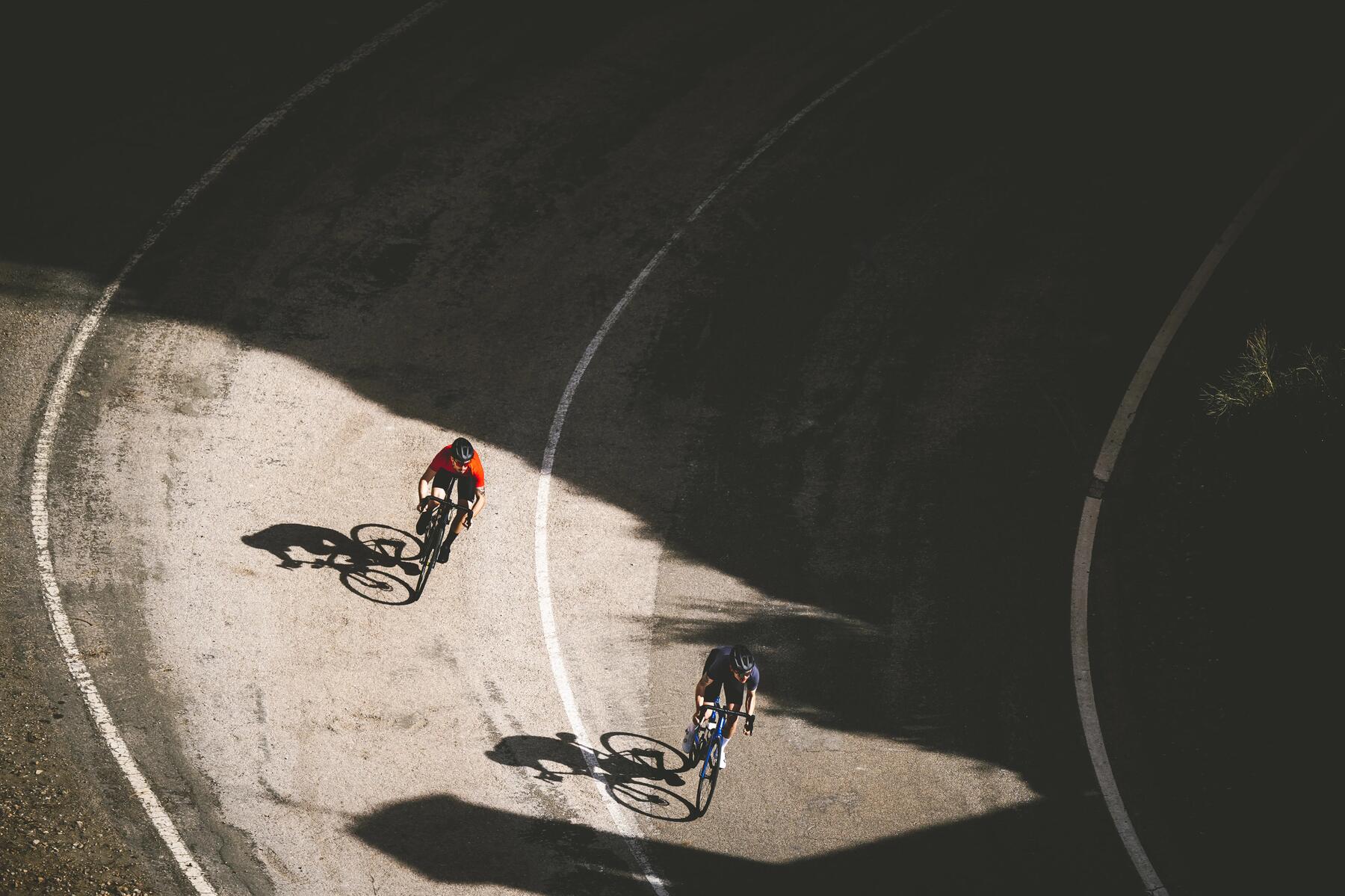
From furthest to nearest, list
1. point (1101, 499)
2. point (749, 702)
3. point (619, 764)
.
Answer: point (1101, 499) < point (619, 764) < point (749, 702)

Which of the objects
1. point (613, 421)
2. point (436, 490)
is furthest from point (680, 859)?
point (613, 421)

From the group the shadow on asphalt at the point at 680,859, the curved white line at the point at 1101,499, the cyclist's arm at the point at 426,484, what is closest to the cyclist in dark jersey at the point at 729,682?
the shadow on asphalt at the point at 680,859

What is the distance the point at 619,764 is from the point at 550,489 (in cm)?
403

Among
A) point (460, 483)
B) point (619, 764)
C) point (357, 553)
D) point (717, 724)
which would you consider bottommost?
point (619, 764)

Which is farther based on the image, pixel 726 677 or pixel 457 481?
pixel 457 481

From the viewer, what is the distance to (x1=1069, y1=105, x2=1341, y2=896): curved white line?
488 inches

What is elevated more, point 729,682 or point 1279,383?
point 1279,383

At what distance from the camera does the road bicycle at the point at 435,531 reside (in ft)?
43.1

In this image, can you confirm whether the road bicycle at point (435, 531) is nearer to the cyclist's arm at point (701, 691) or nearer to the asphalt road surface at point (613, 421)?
the asphalt road surface at point (613, 421)

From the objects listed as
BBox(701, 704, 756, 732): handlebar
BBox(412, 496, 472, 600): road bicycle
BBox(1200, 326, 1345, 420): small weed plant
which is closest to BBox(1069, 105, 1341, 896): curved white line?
BBox(1200, 326, 1345, 420): small weed plant

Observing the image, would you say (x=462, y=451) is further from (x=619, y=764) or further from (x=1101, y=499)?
(x=1101, y=499)

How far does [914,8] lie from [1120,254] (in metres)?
7.55

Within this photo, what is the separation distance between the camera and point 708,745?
11.9 metres

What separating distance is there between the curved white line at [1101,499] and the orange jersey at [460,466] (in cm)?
732
